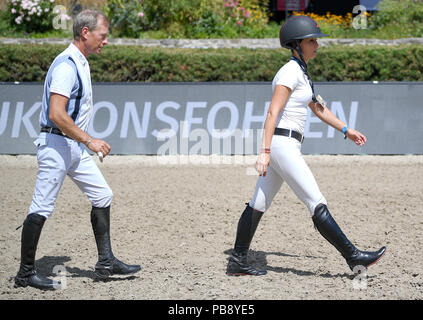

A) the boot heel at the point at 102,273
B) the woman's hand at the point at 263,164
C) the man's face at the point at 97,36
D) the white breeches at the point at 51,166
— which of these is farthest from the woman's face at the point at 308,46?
the boot heel at the point at 102,273

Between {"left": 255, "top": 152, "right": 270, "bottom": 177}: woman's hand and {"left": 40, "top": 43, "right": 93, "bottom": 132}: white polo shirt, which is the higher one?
{"left": 40, "top": 43, "right": 93, "bottom": 132}: white polo shirt

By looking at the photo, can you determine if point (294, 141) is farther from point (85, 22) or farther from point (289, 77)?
point (85, 22)

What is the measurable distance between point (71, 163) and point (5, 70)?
29.8 ft

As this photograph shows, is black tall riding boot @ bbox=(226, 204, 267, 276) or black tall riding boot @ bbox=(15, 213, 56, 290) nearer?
black tall riding boot @ bbox=(15, 213, 56, 290)

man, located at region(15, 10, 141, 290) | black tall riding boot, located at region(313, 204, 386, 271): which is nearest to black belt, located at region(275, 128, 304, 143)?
black tall riding boot, located at region(313, 204, 386, 271)

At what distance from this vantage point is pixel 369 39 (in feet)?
48.4

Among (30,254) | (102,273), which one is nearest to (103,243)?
(102,273)

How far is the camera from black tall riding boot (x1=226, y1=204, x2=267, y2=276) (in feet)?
15.1

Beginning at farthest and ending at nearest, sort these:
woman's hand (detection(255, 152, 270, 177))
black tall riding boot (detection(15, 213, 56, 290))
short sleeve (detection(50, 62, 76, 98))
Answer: black tall riding boot (detection(15, 213, 56, 290)) < woman's hand (detection(255, 152, 270, 177)) < short sleeve (detection(50, 62, 76, 98))

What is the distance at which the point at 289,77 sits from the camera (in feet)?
14.0

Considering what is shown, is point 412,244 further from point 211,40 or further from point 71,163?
point 211,40

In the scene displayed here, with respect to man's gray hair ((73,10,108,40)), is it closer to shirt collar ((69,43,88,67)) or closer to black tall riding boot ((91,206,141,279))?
shirt collar ((69,43,88,67))
